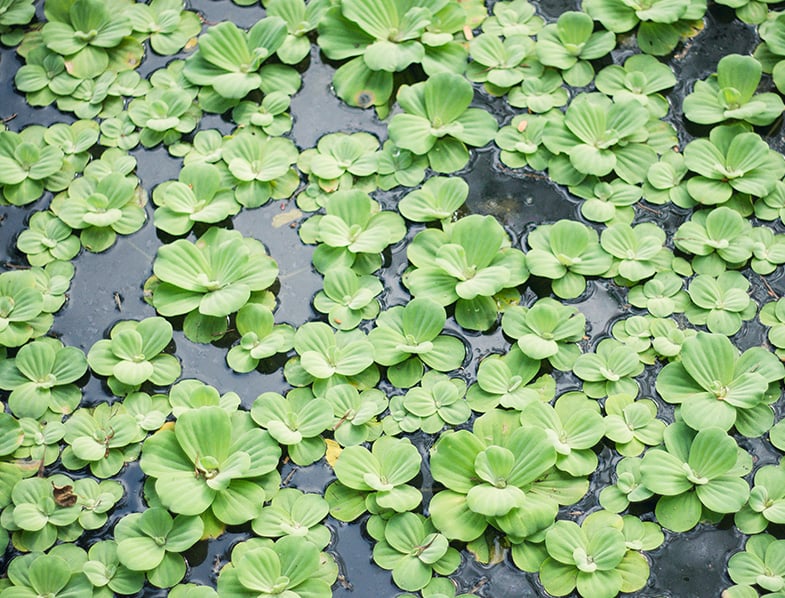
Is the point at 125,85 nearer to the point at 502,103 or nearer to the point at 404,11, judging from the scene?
the point at 404,11

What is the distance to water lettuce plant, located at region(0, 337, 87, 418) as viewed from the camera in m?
2.37

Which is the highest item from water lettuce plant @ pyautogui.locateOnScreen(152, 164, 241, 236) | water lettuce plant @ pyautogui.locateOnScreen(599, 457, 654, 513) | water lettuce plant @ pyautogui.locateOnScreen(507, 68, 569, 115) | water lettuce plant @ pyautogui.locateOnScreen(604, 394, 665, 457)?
water lettuce plant @ pyautogui.locateOnScreen(507, 68, 569, 115)

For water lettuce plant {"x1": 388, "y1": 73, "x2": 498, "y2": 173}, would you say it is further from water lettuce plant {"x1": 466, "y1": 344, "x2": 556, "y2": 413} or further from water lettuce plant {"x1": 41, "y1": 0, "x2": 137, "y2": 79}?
water lettuce plant {"x1": 41, "y1": 0, "x2": 137, "y2": 79}

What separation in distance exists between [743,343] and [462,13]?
1.43 metres

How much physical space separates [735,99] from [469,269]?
3.58 ft

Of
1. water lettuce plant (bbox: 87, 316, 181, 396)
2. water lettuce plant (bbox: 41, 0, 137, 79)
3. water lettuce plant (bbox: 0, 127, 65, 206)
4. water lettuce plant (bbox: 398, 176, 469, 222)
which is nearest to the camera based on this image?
water lettuce plant (bbox: 87, 316, 181, 396)

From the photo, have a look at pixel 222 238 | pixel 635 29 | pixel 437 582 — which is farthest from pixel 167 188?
pixel 635 29

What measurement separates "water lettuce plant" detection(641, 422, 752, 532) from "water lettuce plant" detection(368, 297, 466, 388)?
60cm

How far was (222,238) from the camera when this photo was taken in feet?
8.57

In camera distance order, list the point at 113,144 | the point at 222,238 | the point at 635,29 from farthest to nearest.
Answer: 1. the point at 635,29
2. the point at 113,144
3. the point at 222,238

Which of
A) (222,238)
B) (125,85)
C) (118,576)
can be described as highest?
(125,85)

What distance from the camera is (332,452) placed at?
7.57 feet

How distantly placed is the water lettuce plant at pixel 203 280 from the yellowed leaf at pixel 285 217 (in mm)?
179

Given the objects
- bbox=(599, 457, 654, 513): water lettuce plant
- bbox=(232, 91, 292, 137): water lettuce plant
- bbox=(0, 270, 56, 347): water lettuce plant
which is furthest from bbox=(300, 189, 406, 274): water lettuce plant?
bbox=(599, 457, 654, 513): water lettuce plant
